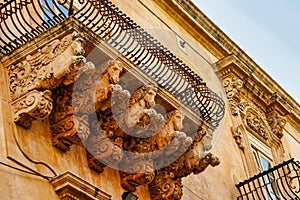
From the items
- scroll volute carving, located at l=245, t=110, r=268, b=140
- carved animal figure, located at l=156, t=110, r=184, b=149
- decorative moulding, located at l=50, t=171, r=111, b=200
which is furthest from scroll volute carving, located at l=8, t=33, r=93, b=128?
scroll volute carving, located at l=245, t=110, r=268, b=140

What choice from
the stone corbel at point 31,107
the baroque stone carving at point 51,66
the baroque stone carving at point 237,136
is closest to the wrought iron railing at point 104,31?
the baroque stone carving at point 51,66

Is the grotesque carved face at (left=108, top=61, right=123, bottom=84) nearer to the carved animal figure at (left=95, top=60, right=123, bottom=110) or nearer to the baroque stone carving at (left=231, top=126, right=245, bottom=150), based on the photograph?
the carved animal figure at (left=95, top=60, right=123, bottom=110)

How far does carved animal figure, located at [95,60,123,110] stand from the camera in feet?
29.1

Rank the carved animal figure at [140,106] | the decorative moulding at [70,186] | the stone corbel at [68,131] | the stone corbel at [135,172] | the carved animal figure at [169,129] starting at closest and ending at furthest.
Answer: the decorative moulding at [70,186], the stone corbel at [68,131], the carved animal figure at [140,106], the stone corbel at [135,172], the carved animal figure at [169,129]

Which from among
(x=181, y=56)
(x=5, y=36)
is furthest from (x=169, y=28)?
(x=5, y=36)

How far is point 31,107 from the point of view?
8.43 m

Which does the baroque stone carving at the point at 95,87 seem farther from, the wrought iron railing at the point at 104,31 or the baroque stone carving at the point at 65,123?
the wrought iron railing at the point at 104,31

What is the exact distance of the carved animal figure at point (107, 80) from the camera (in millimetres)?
8883

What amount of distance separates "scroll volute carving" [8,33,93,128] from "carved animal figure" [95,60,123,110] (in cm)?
36

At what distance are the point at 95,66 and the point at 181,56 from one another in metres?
4.48

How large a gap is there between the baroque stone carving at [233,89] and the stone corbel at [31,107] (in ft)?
19.6

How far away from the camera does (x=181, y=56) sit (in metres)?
13.5

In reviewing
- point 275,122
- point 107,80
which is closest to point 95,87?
point 107,80

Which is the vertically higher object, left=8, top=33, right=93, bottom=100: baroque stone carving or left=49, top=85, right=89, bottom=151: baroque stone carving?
left=8, top=33, right=93, bottom=100: baroque stone carving
